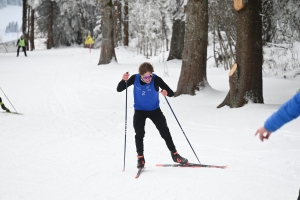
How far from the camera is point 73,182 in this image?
540cm

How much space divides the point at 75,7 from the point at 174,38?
22.1 m

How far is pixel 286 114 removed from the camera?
283 centimetres

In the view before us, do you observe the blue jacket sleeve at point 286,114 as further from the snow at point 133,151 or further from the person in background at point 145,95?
the person in background at point 145,95

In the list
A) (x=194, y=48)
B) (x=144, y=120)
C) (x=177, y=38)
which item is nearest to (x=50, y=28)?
(x=177, y=38)

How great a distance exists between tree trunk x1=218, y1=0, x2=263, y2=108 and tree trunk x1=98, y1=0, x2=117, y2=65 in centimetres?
1166

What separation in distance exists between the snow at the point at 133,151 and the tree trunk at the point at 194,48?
42cm

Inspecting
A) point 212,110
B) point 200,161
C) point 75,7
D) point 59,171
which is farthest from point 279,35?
point 75,7

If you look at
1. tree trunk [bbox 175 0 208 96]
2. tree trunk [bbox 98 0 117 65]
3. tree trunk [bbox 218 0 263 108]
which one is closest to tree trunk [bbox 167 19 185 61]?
tree trunk [bbox 98 0 117 65]

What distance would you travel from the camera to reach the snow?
499 cm

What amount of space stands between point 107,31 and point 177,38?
3.87 m

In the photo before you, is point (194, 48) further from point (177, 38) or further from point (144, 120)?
point (177, 38)

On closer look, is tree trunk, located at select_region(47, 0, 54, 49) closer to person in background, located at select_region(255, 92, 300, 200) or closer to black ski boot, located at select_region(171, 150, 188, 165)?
black ski boot, located at select_region(171, 150, 188, 165)

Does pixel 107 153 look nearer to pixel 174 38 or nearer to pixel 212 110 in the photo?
pixel 212 110

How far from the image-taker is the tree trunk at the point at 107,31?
19406 mm
